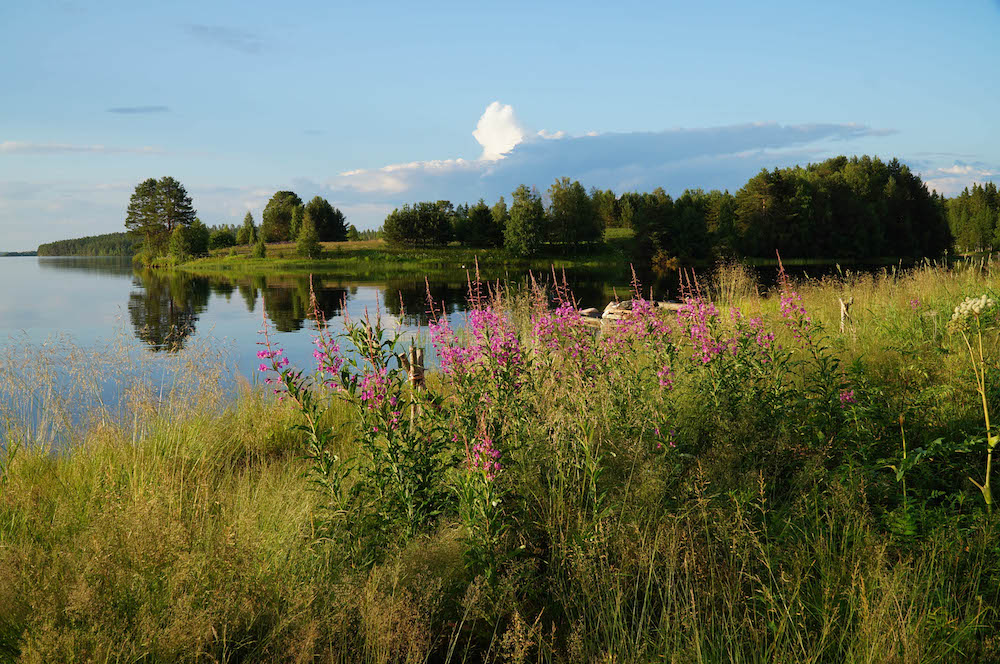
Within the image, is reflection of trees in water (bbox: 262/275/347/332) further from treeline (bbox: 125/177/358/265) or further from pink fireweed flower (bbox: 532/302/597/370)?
treeline (bbox: 125/177/358/265)

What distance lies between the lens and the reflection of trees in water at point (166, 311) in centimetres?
1812

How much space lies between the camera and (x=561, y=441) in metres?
3.51

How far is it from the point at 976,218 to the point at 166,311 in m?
103

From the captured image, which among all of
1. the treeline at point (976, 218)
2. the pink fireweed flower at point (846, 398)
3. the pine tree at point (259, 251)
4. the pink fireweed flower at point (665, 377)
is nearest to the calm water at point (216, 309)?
the pink fireweed flower at point (665, 377)

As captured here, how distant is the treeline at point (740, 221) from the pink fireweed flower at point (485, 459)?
54.4 meters

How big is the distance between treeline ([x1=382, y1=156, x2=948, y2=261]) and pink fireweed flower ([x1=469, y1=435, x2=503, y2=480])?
54.4 metres

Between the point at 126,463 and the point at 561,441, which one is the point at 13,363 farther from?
the point at 561,441

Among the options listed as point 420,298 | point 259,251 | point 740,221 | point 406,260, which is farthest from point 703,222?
point 259,251

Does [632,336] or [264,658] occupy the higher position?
[632,336]

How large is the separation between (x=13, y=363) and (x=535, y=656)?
6737mm

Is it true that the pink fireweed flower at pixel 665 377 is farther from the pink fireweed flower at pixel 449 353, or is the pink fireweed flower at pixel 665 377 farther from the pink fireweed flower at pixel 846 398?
the pink fireweed flower at pixel 449 353

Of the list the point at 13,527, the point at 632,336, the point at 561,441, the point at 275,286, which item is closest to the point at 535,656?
the point at 561,441

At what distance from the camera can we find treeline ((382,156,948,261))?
56.1m

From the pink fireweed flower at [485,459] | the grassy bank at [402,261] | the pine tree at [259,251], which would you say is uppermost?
the pine tree at [259,251]
